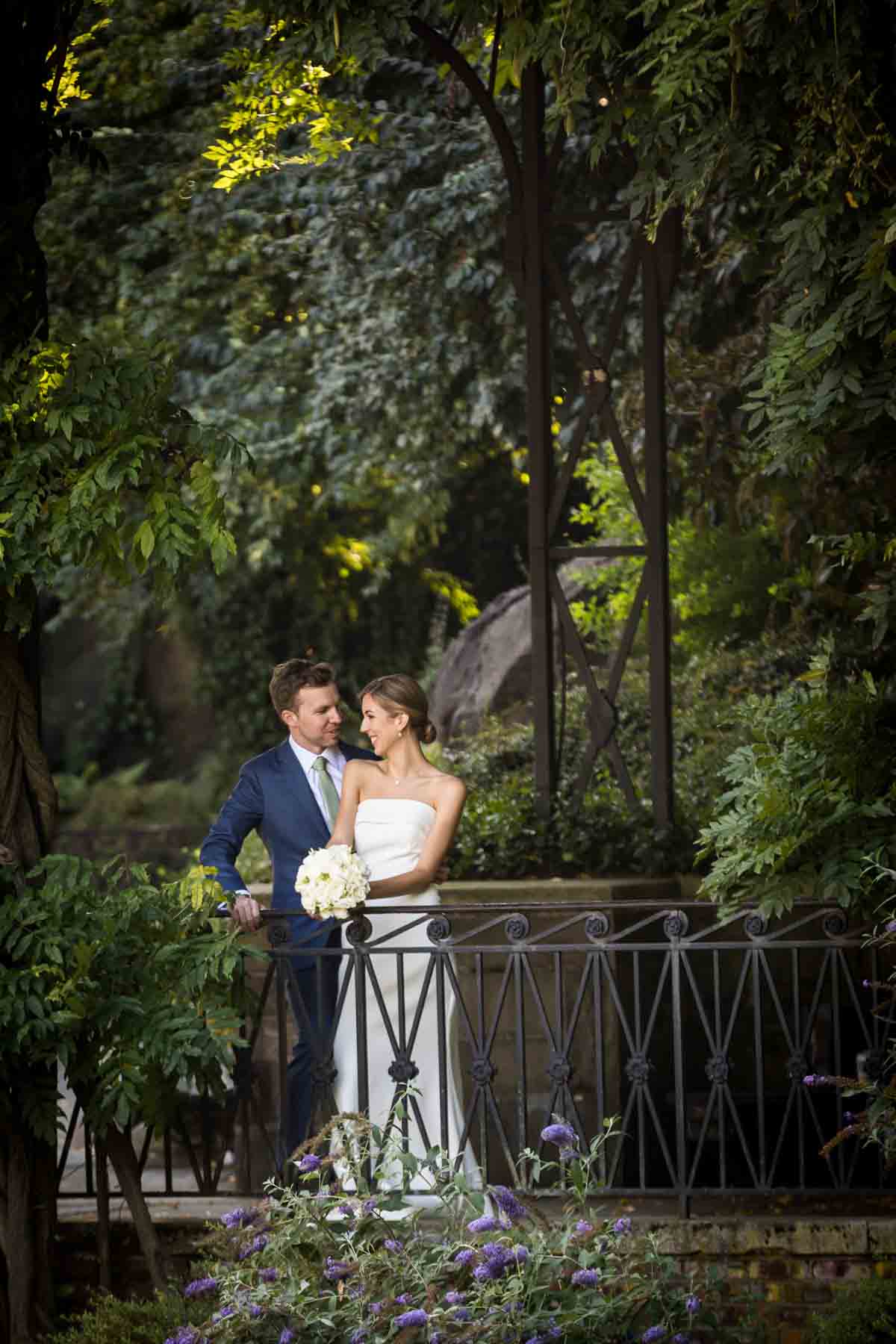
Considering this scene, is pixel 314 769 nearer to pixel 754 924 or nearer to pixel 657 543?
pixel 754 924

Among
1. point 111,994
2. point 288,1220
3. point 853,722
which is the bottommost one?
point 288,1220

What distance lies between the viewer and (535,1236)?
4117 mm

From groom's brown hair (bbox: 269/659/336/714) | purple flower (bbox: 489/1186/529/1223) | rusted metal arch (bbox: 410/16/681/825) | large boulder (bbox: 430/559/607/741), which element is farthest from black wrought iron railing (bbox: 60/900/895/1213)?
large boulder (bbox: 430/559/607/741)

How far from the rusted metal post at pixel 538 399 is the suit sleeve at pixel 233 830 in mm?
2427

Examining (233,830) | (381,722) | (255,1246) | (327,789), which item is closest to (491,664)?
(327,789)

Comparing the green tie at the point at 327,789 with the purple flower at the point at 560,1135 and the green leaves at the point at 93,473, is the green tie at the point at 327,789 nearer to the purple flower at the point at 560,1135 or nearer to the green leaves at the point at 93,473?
the green leaves at the point at 93,473

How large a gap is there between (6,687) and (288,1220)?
6.34 ft

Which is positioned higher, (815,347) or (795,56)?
(795,56)

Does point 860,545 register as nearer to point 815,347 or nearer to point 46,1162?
point 815,347

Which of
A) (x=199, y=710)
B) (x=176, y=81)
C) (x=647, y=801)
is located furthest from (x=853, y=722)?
(x=199, y=710)

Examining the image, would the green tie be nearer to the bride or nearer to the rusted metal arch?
the bride

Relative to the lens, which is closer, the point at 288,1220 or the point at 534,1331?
the point at 534,1331

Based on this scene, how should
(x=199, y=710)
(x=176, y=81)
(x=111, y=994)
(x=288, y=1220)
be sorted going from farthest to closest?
1. (x=199, y=710)
2. (x=176, y=81)
3. (x=111, y=994)
4. (x=288, y=1220)

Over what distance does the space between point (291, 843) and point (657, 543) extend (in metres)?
2.91
